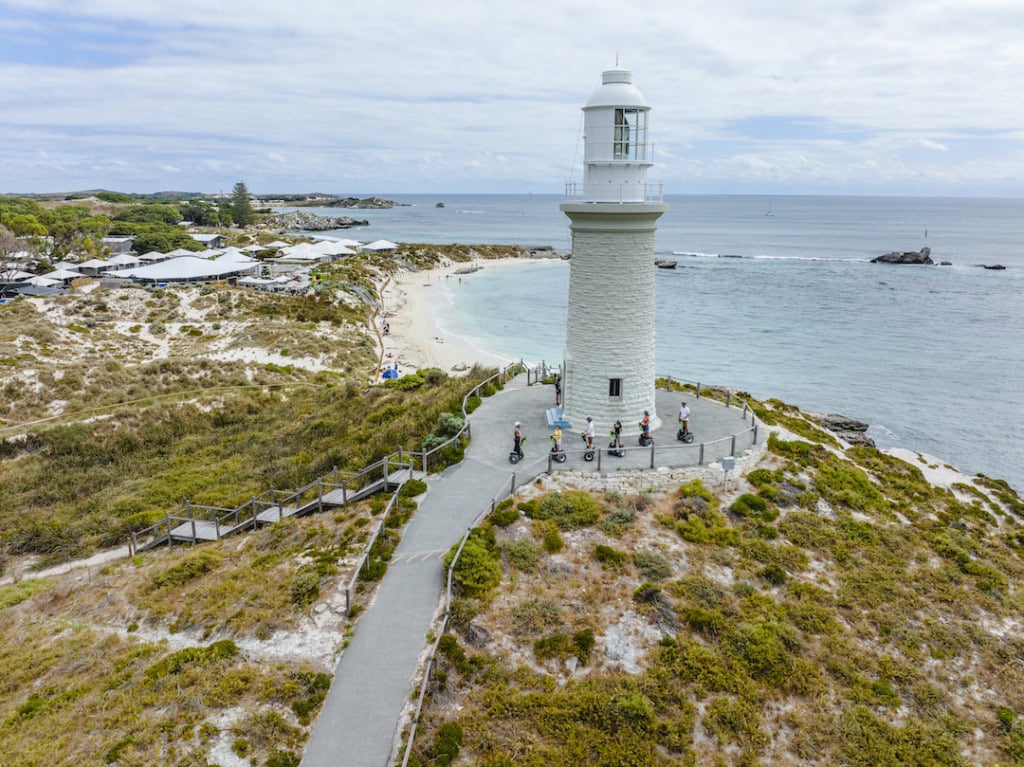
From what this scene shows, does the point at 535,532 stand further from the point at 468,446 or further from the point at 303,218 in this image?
the point at 303,218

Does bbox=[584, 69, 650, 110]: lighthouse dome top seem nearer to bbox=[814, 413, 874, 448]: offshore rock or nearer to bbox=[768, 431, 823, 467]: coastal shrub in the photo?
bbox=[768, 431, 823, 467]: coastal shrub

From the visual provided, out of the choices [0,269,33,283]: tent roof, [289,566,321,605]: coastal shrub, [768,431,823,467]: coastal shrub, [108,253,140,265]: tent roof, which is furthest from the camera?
[108,253,140,265]: tent roof

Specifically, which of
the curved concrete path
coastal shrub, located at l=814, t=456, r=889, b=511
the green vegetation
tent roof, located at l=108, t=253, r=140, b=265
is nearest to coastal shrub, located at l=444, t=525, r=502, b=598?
the green vegetation

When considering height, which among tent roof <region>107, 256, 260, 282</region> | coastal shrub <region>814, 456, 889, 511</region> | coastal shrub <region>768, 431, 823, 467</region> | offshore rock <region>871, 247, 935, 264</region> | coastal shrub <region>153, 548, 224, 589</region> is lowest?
coastal shrub <region>153, 548, 224, 589</region>

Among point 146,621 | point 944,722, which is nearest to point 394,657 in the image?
point 146,621

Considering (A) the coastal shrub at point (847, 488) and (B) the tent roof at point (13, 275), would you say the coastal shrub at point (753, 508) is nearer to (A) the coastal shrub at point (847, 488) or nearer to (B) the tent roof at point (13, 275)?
(A) the coastal shrub at point (847, 488)

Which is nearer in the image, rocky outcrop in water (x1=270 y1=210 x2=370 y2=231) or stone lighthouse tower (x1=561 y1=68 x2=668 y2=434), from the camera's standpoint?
stone lighthouse tower (x1=561 y1=68 x2=668 y2=434)

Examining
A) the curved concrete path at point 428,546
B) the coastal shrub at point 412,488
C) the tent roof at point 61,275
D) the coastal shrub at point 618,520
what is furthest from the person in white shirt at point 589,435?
the tent roof at point 61,275

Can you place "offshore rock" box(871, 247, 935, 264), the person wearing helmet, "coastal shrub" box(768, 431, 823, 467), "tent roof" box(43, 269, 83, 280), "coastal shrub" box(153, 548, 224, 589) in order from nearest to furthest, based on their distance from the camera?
"coastal shrub" box(153, 548, 224, 589), the person wearing helmet, "coastal shrub" box(768, 431, 823, 467), "tent roof" box(43, 269, 83, 280), "offshore rock" box(871, 247, 935, 264)
